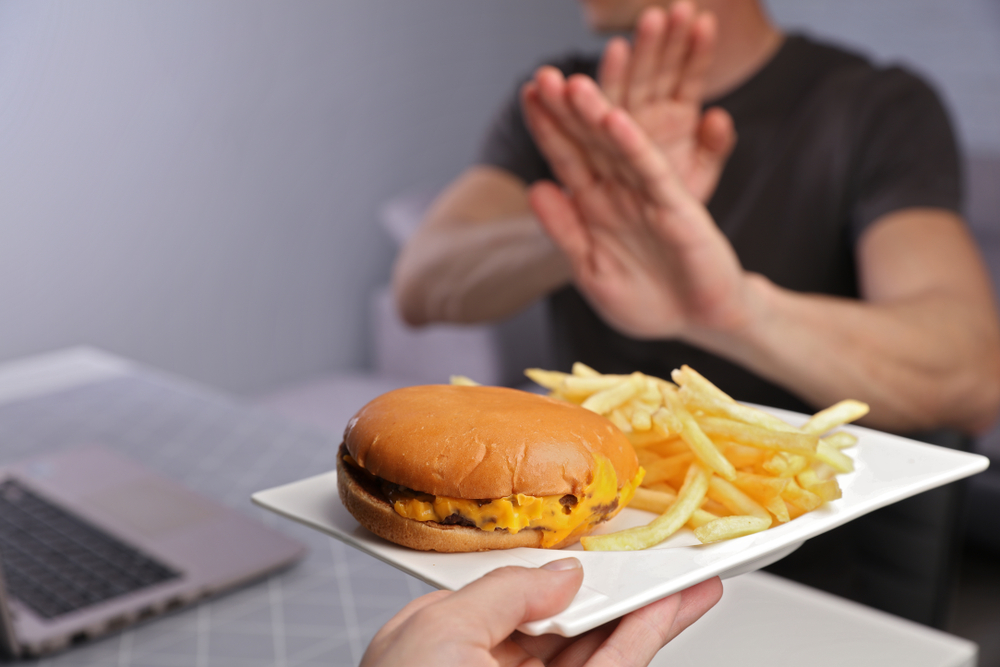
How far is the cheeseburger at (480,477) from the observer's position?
60cm

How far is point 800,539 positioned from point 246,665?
0.63 metres

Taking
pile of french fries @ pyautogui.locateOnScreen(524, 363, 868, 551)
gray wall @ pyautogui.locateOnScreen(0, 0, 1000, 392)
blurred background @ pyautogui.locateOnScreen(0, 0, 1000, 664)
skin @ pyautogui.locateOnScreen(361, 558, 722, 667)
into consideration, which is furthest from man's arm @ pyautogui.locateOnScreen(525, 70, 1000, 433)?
gray wall @ pyautogui.locateOnScreen(0, 0, 1000, 392)

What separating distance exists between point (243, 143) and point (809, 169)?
2.54 meters

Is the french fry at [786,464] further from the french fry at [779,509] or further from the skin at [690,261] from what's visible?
Answer: the skin at [690,261]

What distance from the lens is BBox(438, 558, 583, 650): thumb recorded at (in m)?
0.51

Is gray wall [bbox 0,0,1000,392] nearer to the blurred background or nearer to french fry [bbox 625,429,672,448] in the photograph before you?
the blurred background

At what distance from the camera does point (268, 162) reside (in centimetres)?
380

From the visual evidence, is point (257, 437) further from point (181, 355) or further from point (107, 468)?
point (181, 355)

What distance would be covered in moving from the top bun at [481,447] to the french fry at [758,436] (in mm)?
107

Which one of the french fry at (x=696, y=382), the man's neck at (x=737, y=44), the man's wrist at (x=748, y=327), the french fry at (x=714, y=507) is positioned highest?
the man's neck at (x=737, y=44)

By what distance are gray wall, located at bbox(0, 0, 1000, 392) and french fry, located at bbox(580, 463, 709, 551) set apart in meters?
3.13

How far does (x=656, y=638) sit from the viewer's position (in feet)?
1.97

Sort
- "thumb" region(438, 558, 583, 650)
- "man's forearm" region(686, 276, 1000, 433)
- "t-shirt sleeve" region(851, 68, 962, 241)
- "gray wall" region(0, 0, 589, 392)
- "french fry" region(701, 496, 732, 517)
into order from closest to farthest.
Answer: "thumb" region(438, 558, 583, 650) < "french fry" region(701, 496, 732, 517) < "man's forearm" region(686, 276, 1000, 433) < "t-shirt sleeve" region(851, 68, 962, 241) < "gray wall" region(0, 0, 589, 392)

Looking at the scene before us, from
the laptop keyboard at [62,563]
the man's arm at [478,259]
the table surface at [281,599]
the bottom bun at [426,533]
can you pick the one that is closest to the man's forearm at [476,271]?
the man's arm at [478,259]
